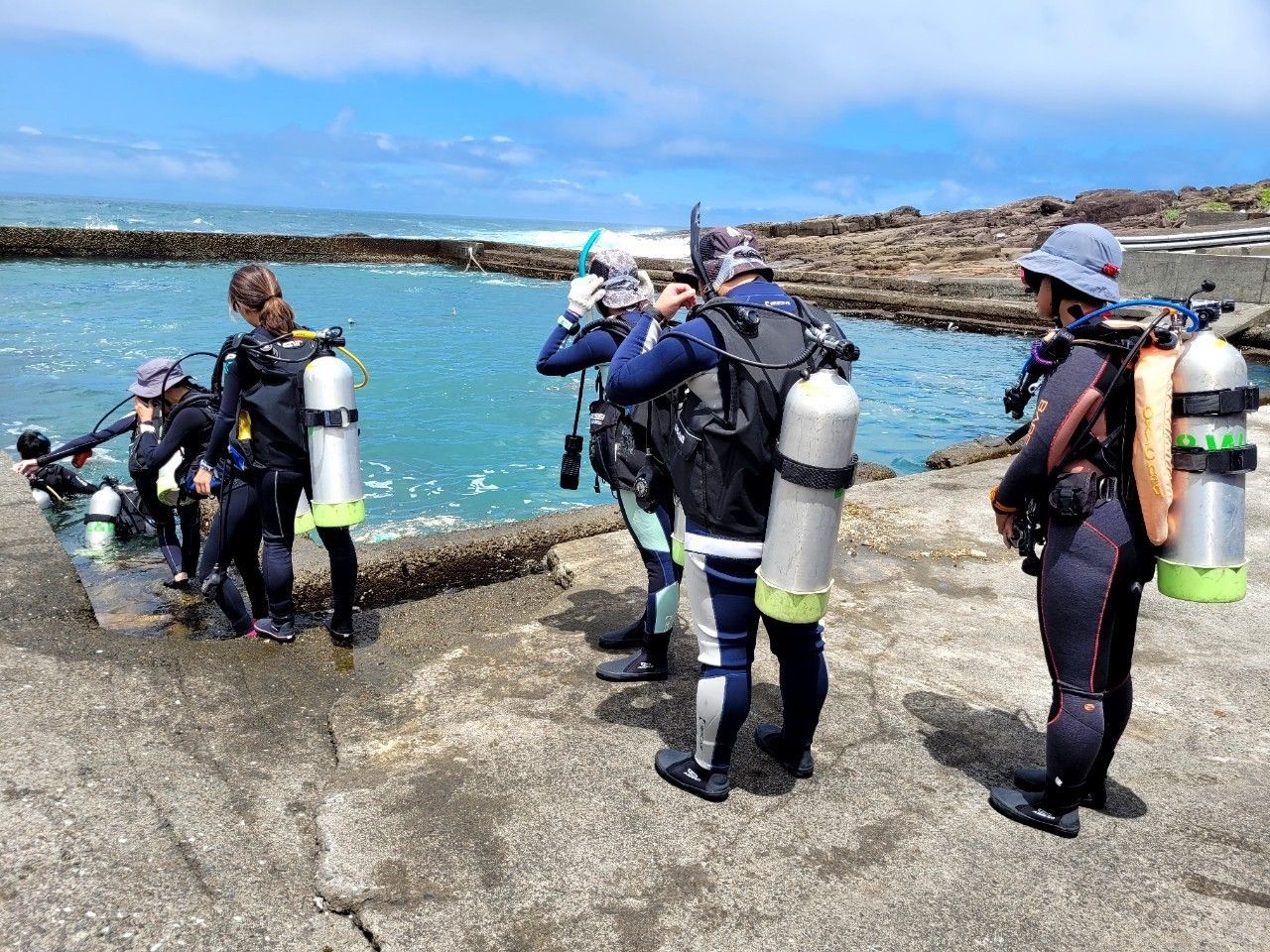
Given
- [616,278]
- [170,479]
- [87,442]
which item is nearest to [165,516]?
[170,479]

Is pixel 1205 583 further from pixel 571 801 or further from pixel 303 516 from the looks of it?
pixel 303 516

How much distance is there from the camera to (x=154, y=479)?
18.8ft

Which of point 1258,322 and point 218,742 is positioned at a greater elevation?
point 1258,322

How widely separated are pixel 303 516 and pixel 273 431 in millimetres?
482

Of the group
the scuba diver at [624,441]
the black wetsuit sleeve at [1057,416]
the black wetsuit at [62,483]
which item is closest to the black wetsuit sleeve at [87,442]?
the black wetsuit at [62,483]

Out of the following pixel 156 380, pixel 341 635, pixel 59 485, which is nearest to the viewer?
pixel 341 635

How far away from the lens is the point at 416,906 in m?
2.65

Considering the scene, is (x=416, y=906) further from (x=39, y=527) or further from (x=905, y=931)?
(x=39, y=527)

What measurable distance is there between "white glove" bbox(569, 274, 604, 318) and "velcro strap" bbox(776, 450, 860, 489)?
1.67 meters

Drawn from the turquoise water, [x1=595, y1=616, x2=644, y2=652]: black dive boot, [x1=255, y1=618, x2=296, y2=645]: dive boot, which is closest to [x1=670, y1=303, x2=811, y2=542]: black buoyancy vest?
[x1=595, y1=616, x2=644, y2=652]: black dive boot

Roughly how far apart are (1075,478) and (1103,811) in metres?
1.20

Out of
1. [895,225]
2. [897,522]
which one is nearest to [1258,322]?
[897,522]

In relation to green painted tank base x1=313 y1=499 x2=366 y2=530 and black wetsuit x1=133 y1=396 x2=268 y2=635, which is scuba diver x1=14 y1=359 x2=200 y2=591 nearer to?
black wetsuit x1=133 y1=396 x2=268 y2=635

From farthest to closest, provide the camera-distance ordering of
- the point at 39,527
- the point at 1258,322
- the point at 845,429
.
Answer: the point at 1258,322, the point at 39,527, the point at 845,429
